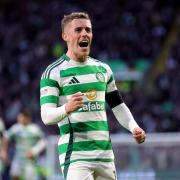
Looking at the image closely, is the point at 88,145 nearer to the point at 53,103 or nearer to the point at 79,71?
the point at 53,103

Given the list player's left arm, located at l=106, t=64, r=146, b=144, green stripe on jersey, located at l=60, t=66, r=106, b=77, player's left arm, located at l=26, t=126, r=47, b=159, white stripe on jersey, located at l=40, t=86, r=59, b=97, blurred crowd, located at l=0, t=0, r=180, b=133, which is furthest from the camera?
blurred crowd, located at l=0, t=0, r=180, b=133

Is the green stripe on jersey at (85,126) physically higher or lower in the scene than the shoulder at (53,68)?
lower

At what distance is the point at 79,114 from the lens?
5.25 m

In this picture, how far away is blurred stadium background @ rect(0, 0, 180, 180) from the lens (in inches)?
657

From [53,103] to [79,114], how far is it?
19 cm

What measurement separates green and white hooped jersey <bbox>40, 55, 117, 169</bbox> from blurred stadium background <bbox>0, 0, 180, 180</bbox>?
9.29m

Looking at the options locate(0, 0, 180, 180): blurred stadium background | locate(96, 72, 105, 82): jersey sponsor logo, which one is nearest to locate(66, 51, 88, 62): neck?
locate(96, 72, 105, 82): jersey sponsor logo

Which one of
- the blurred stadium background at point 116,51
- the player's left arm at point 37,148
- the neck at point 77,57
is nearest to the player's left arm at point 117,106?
the neck at point 77,57

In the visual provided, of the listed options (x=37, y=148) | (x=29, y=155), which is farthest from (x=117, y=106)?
(x=29, y=155)

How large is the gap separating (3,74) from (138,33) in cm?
333

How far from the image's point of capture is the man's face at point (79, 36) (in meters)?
5.31

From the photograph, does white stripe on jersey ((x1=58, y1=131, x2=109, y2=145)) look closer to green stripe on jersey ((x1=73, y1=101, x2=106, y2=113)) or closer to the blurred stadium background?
green stripe on jersey ((x1=73, y1=101, x2=106, y2=113))

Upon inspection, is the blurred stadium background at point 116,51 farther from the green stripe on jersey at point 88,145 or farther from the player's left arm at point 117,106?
the green stripe on jersey at point 88,145

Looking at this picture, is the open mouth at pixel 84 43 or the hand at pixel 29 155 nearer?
the open mouth at pixel 84 43
